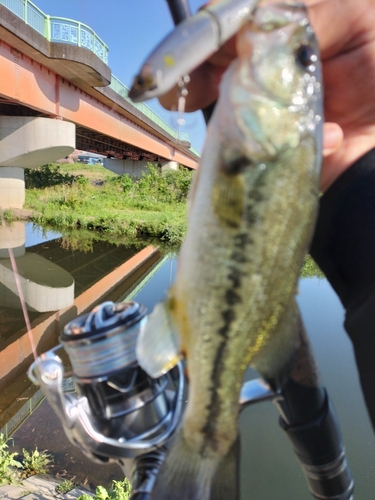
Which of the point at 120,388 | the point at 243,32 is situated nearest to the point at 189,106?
the point at 243,32

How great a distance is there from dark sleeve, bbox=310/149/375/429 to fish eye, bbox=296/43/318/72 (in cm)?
70

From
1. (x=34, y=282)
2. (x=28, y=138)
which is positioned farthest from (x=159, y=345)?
(x=28, y=138)

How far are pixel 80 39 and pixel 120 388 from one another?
13690 mm

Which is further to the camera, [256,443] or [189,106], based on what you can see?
[256,443]

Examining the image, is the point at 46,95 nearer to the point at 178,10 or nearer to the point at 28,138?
the point at 28,138

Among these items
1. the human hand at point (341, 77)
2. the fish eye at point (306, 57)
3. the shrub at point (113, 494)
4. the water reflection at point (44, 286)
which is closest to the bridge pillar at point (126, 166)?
the water reflection at point (44, 286)

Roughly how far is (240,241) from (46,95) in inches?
550

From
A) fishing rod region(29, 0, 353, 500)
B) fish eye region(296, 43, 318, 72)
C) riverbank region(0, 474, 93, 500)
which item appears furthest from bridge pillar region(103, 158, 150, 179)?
fish eye region(296, 43, 318, 72)

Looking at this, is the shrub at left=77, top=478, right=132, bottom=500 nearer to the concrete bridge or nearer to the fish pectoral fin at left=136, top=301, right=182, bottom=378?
the fish pectoral fin at left=136, top=301, right=182, bottom=378

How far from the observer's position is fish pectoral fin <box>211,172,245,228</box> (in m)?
1.05

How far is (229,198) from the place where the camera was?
3.46ft

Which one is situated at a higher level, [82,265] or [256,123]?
[256,123]

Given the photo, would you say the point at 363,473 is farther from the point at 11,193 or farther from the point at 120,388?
the point at 11,193

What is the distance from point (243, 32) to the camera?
1077 mm
